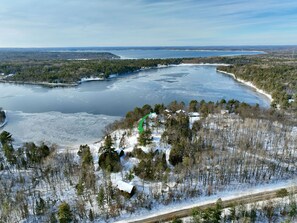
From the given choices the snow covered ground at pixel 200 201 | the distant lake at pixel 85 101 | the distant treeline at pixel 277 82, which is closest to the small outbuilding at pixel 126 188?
the snow covered ground at pixel 200 201

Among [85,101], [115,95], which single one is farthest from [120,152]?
[115,95]

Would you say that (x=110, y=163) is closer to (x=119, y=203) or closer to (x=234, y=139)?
(x=119, y=203)

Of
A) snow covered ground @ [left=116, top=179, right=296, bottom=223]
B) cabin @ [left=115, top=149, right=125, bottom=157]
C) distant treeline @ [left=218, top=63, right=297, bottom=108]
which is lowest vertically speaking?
snow covered ground @ [left=116, top=179, right=296, bottom=223]

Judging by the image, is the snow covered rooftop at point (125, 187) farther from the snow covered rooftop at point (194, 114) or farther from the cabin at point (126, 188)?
the snow covered rooftop at point (194, 114)

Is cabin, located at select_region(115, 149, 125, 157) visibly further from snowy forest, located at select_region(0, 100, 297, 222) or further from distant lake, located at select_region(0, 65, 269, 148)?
distant lake, located at select_region(0, 65, 269, 148)

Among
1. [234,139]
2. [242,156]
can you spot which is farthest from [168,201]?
[234,139]

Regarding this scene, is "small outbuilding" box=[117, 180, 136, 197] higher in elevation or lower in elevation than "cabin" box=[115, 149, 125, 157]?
lower

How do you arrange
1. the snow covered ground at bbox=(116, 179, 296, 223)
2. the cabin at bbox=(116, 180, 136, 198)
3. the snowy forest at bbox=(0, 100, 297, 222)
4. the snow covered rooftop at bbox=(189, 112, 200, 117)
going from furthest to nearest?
the snow covered rooftop at bbox=(189, 112, 200, 117) < the cabin at bbox=(116, 180, 136, 198) < the snowy forest at bbox=(0, 100, 297, 222) < the snow covered ground at bbox=(116, 179, 296, 223)

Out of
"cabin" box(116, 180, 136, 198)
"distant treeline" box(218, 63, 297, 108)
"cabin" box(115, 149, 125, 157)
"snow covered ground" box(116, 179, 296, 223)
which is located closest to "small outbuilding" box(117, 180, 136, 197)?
"cabin" box(116, 180, 136, 198)
